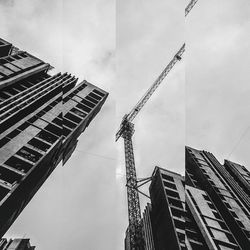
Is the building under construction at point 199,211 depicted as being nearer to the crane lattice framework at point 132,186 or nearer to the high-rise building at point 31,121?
the crane lattice framework at point 132,186

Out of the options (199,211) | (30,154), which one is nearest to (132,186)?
(199,211)

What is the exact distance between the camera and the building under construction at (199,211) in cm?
3766

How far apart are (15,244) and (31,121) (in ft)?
82.5

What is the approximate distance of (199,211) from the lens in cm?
4228

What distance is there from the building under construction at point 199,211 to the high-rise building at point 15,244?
65.7 ft

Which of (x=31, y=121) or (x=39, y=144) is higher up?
(x=31, y=121)

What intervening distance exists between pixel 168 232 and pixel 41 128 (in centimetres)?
2213

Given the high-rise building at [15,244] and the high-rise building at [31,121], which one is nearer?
the high-rise building at [31,121]

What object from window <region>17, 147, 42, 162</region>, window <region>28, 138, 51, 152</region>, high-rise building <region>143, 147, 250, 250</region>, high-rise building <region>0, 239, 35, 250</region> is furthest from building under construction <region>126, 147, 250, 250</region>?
high-rise building <region>0, 239, 35, 250</region>

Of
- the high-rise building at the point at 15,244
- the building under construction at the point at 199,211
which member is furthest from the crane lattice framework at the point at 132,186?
the high-rise building at the point at 15,244

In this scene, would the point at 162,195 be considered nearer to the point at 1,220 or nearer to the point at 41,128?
the point at 41,128

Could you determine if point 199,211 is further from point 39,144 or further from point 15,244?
point 15,244

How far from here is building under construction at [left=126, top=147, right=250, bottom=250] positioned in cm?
3766

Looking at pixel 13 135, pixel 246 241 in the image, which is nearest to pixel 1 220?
pixel 13 135
